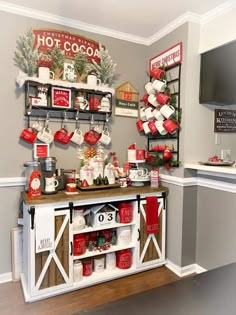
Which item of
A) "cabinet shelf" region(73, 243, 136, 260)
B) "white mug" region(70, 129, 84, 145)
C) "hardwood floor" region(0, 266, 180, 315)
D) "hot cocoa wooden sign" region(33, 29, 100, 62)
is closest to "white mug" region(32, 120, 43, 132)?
"white mug" region(70, 129, 84, 145)

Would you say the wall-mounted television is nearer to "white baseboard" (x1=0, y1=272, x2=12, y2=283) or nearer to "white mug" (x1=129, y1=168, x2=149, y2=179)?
"white mug" (x1=129, y1=168, x2=149, y2=179)

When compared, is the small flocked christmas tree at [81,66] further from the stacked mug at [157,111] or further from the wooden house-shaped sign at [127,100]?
the stacked mug at [157,111]

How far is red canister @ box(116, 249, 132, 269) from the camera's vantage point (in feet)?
7.41

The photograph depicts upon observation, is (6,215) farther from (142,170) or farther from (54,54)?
(54,54)

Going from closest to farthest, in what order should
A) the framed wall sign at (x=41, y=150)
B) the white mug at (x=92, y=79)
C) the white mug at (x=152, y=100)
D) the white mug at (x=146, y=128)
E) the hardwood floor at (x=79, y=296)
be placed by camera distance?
the hardwood floor at (x=79, y=296) → the framed wall sign at (x=41, y=150) → the white mug at (x=92, y=79) → the white mug at (x=152, y=100) → the white mug at (x=146, y=128)

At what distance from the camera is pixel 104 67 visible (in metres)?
2.39

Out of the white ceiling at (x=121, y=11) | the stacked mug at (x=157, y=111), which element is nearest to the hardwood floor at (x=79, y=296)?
the stacked mug at (x=157, y=111)

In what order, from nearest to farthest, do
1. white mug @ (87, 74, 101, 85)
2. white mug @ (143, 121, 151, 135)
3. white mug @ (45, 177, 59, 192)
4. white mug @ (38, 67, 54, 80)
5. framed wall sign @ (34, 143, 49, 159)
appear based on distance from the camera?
white mug @ (45, 177, 59, 192) → white mug @ (38, 67, 54, 80) → framed wall sign @ (34, 143, 49, 159) → white mug @ (87, 74, 101, 85) → white mug @ (143, 121, 151, 135)

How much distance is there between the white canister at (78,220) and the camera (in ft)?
6.71

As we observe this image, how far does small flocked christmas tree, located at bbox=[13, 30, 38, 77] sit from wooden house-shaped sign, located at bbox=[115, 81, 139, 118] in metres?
0.88

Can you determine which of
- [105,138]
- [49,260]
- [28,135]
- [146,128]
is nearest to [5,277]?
[49,260]

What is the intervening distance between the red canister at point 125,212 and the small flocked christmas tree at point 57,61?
1308 mm

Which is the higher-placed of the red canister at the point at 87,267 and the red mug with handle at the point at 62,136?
the red mug with handle at the point at 62,136

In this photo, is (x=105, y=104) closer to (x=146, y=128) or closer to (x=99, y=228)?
(x=146, y=128)
